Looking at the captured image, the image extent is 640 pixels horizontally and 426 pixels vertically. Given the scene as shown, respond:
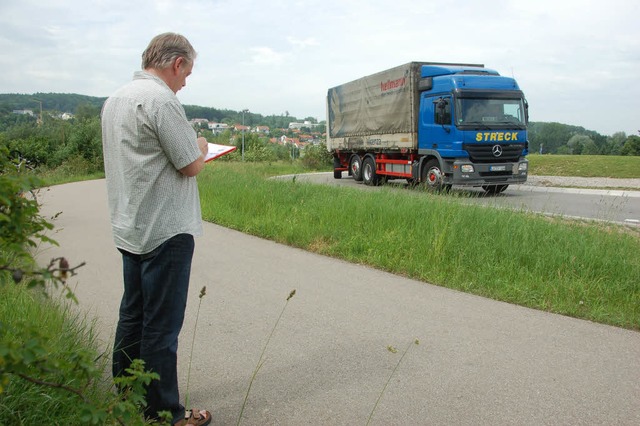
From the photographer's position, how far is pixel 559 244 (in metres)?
6.31

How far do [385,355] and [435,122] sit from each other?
1277cm

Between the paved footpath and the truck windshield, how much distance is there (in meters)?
10.1

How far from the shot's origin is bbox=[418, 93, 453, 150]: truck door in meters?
15.3

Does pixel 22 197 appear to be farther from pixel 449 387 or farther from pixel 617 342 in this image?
pixel 617 342

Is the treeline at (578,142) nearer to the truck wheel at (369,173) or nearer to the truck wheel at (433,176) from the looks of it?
the truck wheel at (369,173)

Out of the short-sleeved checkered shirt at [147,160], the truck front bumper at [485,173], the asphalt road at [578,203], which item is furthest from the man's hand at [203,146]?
the truck front bumper at [485,173]

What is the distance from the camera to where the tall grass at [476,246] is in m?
5.27

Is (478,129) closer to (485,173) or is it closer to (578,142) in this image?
(485,173)

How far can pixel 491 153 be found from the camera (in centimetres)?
1544

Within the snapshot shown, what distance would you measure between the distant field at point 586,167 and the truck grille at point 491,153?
10501mm

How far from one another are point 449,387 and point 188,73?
7.90 ft

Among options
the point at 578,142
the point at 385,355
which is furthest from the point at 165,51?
the point at 578,142

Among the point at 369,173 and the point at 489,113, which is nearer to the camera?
the point at 489,113

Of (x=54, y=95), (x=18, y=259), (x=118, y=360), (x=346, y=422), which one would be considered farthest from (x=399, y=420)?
(x=54, y=95)
